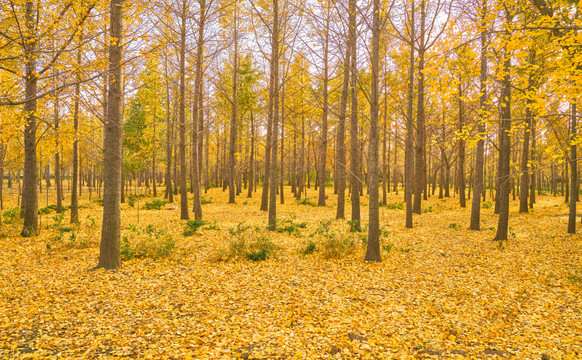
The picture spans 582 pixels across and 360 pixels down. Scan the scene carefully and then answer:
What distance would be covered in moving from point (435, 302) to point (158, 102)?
24.6 m

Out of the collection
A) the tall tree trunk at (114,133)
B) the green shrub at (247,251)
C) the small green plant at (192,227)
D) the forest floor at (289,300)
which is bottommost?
the forest floor at (289,300)

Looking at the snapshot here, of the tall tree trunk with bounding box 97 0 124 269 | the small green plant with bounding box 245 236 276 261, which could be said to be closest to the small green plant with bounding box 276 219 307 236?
the small green plant with bounding box 245 236 276 261

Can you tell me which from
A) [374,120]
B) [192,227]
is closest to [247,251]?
[192,227]

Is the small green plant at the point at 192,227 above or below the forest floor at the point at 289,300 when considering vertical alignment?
above

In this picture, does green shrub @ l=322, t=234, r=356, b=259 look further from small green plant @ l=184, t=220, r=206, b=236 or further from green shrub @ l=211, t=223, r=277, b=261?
small green plant @ l=184, t=220, r=206, b=236

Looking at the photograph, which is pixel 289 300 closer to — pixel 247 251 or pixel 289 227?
pixel 247 251

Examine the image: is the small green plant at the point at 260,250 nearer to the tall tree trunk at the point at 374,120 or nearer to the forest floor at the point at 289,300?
the forest floor at the point at 289,300

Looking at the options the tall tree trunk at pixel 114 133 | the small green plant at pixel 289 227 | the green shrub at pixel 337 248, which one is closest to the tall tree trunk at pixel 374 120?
the green shrub at pixel 337 248

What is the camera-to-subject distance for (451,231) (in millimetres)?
11336

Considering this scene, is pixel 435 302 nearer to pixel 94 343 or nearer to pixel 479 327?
pixel 479 327

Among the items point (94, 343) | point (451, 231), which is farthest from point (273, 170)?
point (94, 343)

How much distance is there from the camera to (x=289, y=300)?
532cm

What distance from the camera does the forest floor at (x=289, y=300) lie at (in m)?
3.87

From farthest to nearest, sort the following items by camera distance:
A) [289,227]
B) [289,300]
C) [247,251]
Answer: [289,227] < [247,251] < [289,300]
